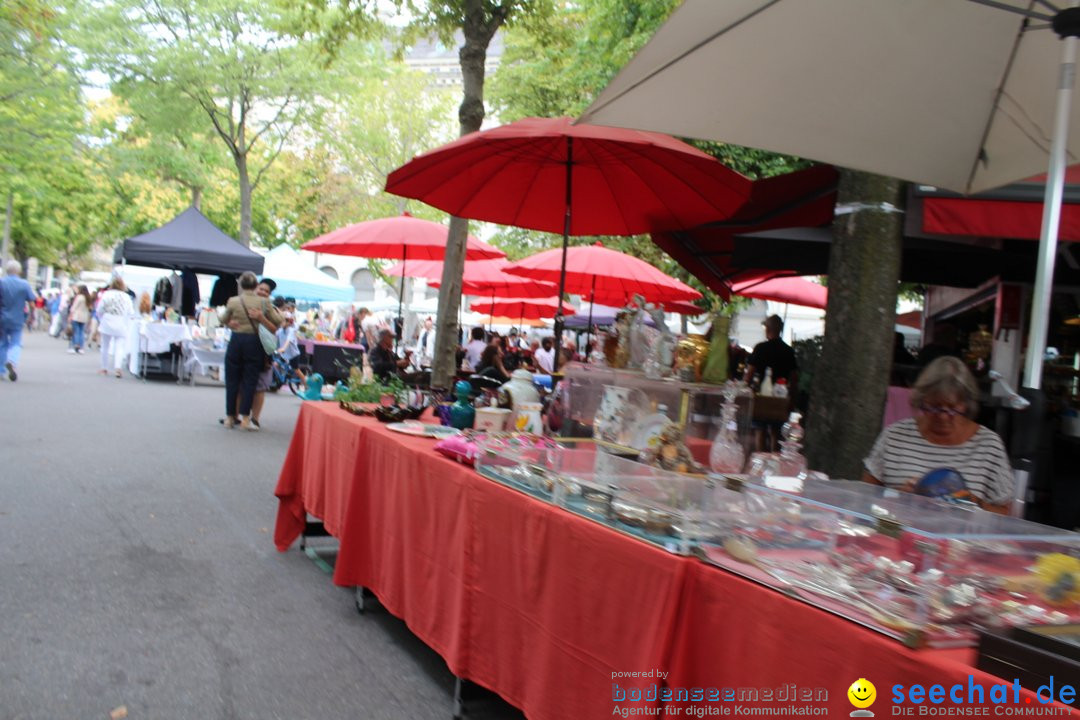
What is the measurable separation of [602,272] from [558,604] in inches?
344

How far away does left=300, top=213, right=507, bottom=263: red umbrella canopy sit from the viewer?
10336mm

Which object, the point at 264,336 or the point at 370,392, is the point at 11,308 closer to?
the point at 264,336

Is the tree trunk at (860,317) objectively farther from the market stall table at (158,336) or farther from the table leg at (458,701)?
the market stall table at (158,336)

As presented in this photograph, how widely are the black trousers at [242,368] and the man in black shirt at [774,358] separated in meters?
5.76

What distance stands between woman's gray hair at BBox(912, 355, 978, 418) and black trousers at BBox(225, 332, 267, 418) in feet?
→ 26.8

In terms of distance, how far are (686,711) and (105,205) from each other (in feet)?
135

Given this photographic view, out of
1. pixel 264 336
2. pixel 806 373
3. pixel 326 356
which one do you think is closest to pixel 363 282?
pixel 326 356

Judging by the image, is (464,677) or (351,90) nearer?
(464,677)

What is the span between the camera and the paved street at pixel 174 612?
334 centimetres

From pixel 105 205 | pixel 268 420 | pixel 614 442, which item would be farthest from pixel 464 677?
pixel 105 205

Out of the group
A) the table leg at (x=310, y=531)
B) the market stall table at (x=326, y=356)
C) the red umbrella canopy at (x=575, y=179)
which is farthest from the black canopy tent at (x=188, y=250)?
the table leg at (x=310, y=531)

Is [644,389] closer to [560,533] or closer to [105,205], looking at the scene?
[560,533]

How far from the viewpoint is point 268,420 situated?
11922mm

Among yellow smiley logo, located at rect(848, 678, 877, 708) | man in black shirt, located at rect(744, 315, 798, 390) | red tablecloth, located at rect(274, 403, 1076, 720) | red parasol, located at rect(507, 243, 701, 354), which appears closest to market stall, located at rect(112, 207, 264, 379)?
red parasol, located at rect(507, 243, 701, 354)
